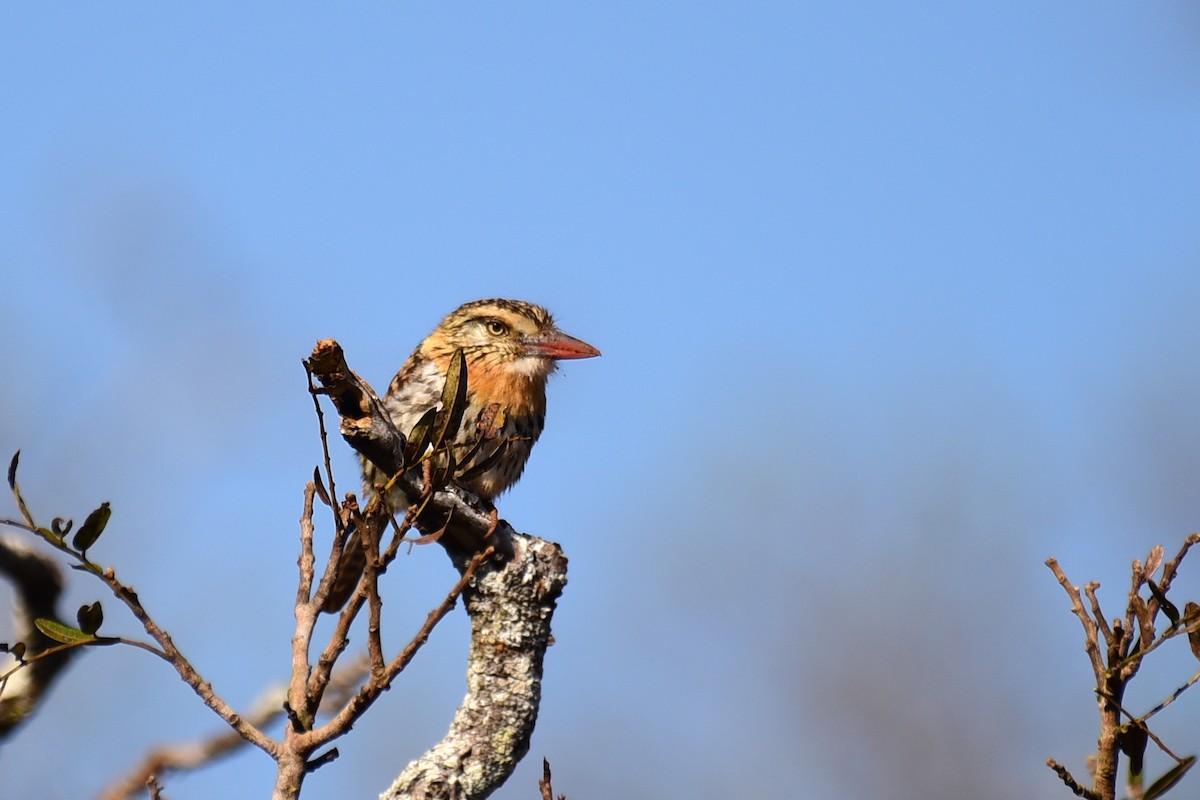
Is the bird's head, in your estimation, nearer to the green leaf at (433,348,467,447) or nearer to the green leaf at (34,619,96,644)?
the green leaf at (433,348,467,447)

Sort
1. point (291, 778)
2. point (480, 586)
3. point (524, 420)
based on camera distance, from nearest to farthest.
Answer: point (291, 778) < point (480, 586) < point (524, 420)

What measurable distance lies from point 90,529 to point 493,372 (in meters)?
3.80

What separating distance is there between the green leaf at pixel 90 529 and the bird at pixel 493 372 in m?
3.11

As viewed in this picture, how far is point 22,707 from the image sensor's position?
3.33 metres

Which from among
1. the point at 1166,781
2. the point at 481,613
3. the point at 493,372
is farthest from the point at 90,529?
the point at 493,372

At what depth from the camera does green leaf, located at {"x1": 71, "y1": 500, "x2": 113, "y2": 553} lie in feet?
8.54

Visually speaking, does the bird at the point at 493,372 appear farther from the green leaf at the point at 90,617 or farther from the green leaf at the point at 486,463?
the green leaf at the point at 90,617

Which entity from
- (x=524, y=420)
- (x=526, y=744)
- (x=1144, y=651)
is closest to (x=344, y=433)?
(x=526, y=744)

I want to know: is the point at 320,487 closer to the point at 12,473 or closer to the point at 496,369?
the point at 12,473

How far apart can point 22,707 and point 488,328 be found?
11.7 ft

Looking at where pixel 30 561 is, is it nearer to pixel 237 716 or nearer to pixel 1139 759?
pixel 237 716

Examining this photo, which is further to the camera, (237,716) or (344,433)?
(344,433)

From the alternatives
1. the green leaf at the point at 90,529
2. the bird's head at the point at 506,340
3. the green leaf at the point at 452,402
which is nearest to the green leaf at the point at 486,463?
the green leaf at the point at 452,402

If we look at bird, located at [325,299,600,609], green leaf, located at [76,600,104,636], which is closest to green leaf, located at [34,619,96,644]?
green leaf, located at [76,600,104,636]
